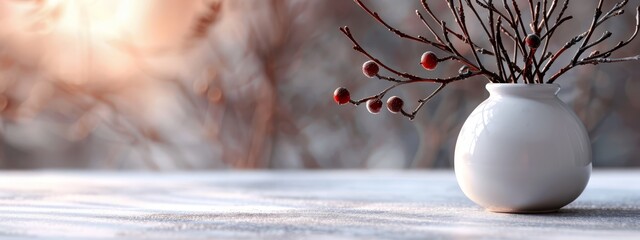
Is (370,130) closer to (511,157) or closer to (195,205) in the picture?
(195,205)

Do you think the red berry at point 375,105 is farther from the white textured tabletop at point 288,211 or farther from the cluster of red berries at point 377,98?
the white textured tabletop at point 288,211

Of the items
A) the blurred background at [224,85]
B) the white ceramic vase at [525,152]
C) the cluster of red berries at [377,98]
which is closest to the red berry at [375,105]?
the cluster of red berries at [377,98]

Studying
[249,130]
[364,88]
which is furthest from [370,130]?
[249,130]

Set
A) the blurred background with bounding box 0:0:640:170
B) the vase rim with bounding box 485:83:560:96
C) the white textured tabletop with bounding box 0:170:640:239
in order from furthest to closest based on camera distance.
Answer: the blurred background with bounding box 0:0:640:170, the vase rim with bounding box 485:83:560:96, the white textured tabletop with bounding box 0:170:640:239

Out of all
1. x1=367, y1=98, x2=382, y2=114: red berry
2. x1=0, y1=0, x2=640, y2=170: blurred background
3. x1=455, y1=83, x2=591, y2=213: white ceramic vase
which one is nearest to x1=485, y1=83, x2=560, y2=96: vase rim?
x1=455, y1=83, x2=591, y2=213: white ceramic vase

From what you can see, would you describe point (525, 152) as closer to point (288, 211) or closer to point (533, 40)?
point (533, 40)

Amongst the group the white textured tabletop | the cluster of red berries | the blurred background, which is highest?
the blurred background

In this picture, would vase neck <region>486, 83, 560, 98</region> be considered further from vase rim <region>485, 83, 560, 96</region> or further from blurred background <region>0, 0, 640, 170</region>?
blurred background <region>0, 0, 640, 170</region>
